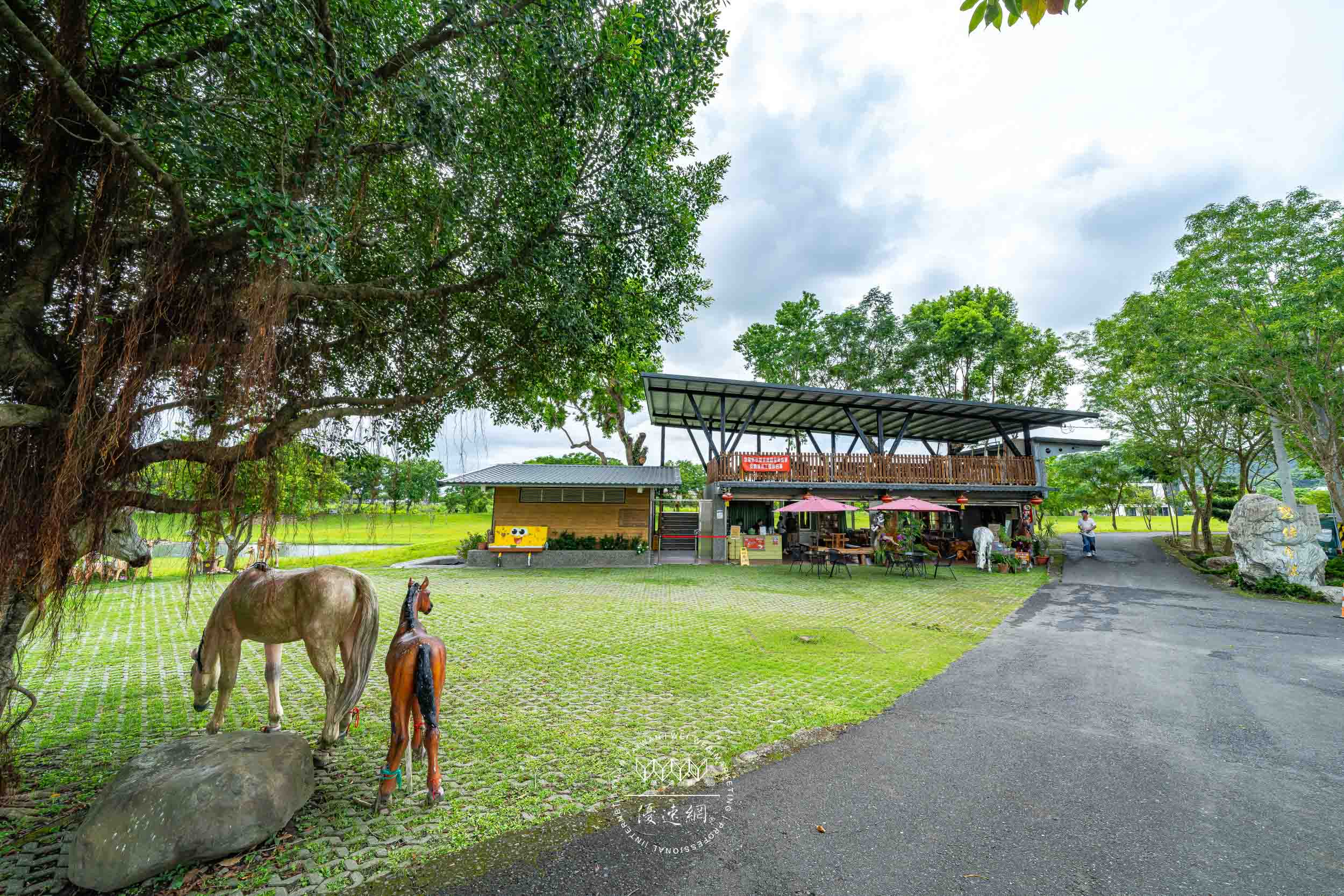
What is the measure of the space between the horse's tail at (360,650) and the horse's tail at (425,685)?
28.5 inches

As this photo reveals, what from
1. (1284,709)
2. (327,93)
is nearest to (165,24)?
(327,93)

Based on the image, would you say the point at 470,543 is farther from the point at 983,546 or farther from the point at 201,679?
the point at 983,546

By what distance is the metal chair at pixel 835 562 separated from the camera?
14.5m

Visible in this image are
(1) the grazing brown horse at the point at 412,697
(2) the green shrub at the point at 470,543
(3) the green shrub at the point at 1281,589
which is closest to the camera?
(1) the grazing brown horse at the point at 412,697

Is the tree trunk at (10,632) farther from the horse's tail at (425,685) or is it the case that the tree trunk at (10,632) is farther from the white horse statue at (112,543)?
the horse's tail at (425,685)

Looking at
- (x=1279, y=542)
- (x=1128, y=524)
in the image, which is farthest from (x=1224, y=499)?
(x=1128, y=524)

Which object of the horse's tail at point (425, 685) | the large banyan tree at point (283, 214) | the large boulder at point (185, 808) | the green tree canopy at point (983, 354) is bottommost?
the large boulder at point (185, 808)

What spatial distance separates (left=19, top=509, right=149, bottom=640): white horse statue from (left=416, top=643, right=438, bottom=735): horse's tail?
190 centimetres

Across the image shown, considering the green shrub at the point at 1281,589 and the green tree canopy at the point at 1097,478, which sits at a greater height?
the green tree canopy at the point at 1097,478

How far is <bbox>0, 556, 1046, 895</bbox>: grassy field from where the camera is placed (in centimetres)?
284

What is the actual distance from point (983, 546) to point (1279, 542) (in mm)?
6099

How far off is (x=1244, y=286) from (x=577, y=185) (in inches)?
741

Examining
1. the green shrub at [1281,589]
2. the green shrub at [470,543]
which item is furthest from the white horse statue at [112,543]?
the green shrub at [1281,589]

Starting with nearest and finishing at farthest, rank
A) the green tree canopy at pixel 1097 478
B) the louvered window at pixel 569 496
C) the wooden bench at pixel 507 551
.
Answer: the wooden bench at pixel 507 551, the louvered window at pixel 569 496, the green tree canopy at pixel 1097 478
